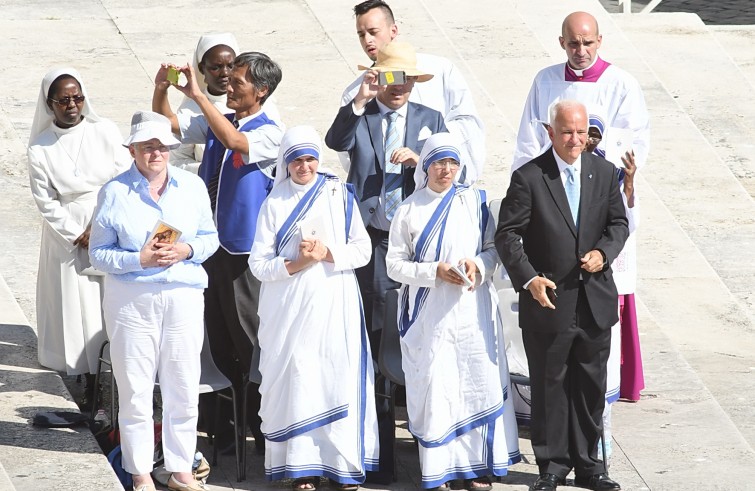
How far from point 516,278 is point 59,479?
2.35 meters

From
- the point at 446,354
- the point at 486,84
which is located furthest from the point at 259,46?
the point at 446,354

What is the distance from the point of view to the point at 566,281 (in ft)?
26.2

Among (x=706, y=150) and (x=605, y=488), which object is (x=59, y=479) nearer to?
(x=605, y=488)

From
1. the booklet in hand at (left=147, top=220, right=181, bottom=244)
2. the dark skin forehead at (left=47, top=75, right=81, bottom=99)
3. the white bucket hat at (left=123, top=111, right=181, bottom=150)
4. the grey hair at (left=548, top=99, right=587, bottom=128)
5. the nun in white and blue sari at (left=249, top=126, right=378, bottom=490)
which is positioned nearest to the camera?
the booklet in hand at (left=147, top=220, right=181, bottom=244)

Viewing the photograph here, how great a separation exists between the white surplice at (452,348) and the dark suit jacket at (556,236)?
22 centimetres

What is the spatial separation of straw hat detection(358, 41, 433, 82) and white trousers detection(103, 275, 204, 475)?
1.70 metres

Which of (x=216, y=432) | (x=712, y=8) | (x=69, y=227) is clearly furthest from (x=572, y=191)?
(x=712, y=8)

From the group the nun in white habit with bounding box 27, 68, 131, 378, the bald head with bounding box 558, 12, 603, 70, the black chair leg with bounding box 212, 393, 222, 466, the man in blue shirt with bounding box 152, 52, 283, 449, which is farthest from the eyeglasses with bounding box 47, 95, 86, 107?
the bald head with bounding box 558, 12, 603, 70

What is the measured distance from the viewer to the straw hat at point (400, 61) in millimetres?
8672

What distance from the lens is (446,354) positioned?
26.6ft

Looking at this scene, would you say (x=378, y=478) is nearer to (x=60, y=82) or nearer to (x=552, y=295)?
(x=552, y=295)

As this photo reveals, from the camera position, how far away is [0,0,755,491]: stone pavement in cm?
845

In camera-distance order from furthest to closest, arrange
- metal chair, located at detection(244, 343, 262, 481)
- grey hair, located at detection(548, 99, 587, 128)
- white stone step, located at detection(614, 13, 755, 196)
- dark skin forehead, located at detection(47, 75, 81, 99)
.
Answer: white stone step, located at detection(614, 13, 755, 196) → dark skin forehead, located at detection(47, 75, 81, 99) → metal chair, located at detection(244, 343, 262, 481) → grey hair, located at detection(548, 99, 587, 128)

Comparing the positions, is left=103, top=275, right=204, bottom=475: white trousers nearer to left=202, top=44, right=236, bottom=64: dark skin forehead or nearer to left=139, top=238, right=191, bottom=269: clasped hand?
left=139, top=238, right=191, bottom=269: clasped hand
